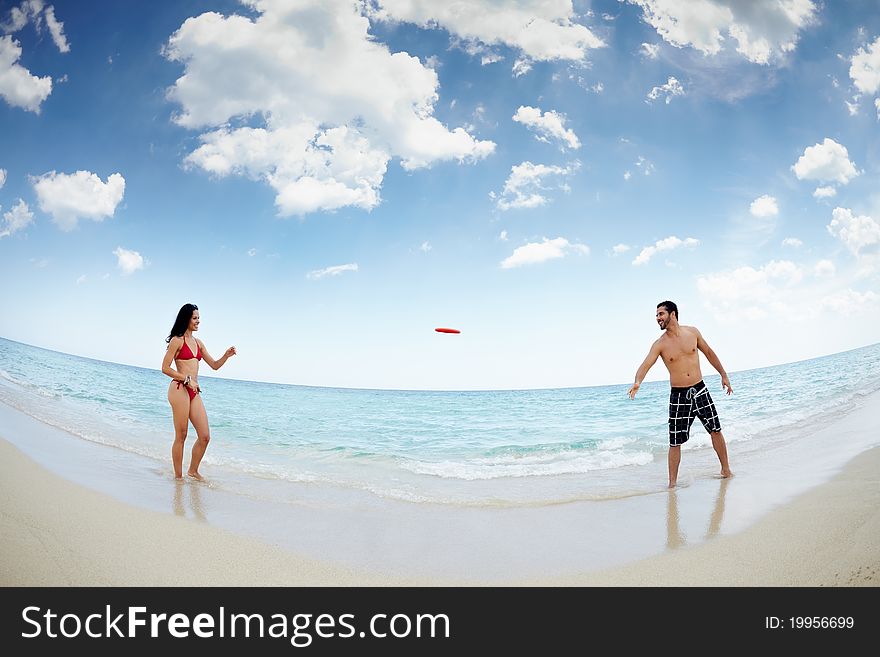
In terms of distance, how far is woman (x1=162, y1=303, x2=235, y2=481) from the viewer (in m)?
5.93

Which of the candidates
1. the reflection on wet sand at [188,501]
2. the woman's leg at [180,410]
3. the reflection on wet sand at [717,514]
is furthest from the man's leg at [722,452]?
the woman's leg at [180,410]

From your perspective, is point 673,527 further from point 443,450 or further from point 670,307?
point 443,450

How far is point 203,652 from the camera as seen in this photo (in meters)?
2.24

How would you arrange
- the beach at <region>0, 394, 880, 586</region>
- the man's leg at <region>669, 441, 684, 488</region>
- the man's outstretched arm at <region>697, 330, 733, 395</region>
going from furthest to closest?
the man's outstretched arm at <region>697, 330, 733, 395</region>, the man's leg at <region>669, 441, 684, 488</region>, the beach at <region>0, 394, 880, 586</region>

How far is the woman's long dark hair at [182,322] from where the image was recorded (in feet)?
19.6

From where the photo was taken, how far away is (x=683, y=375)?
6.12 metres

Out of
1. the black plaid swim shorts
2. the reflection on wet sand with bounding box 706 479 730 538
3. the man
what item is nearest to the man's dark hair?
the man

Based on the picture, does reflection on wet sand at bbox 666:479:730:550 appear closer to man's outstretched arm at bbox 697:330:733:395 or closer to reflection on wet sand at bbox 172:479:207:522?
man's outstretched arm at bbox 697:330:733:395

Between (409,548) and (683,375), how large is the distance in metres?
4.35

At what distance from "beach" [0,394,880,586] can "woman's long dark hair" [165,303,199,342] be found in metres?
2.01

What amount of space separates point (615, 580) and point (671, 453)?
3368 mm

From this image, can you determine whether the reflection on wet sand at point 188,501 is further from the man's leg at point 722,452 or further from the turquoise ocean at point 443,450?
the man's leg at point 722,452

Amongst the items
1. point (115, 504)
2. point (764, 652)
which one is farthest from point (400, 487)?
point (764, 652)

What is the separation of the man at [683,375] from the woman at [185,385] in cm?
557
